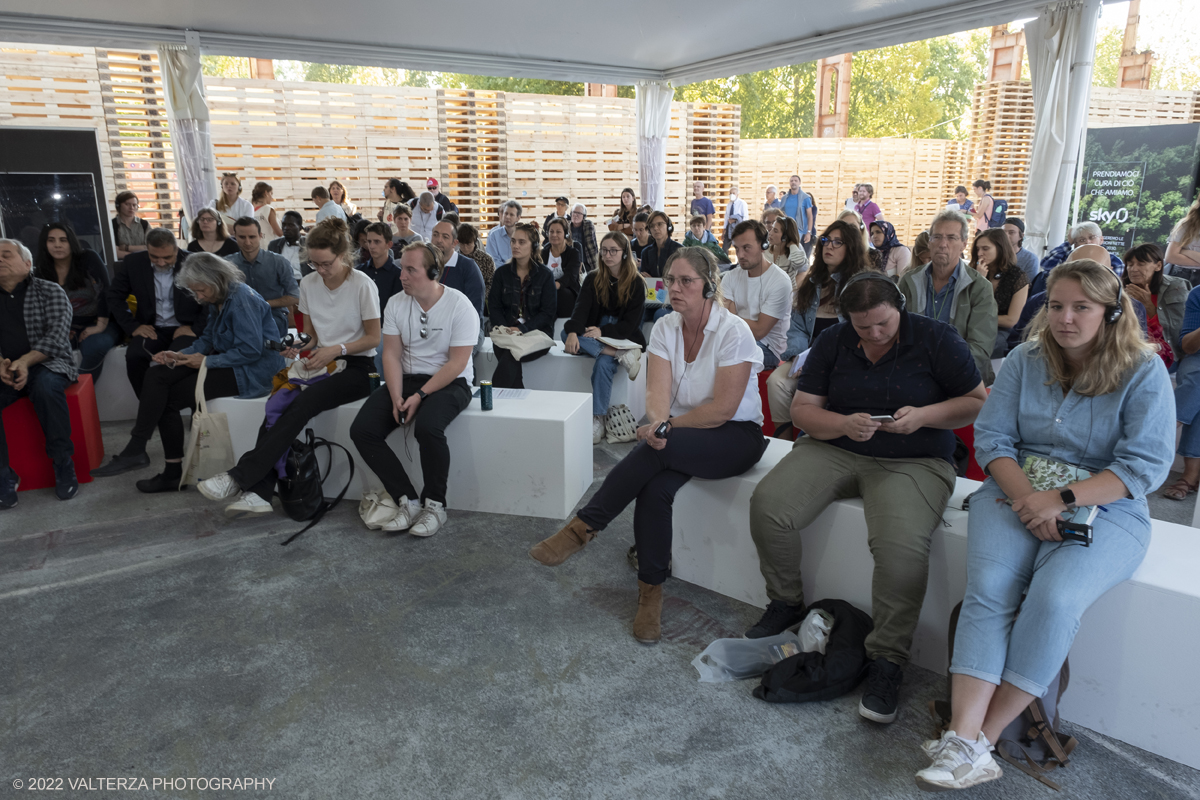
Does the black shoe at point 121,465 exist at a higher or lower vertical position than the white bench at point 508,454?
lower

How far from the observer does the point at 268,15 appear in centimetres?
753

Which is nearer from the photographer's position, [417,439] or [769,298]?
[417,439]

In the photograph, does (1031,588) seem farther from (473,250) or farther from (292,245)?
(292,245)

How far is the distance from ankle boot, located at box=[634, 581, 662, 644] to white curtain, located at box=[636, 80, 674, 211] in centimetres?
959

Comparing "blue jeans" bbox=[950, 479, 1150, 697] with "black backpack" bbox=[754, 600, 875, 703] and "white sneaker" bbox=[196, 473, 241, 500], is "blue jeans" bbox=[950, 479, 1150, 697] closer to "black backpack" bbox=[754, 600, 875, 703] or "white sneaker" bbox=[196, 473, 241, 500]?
"black backpack" bbox=[754, 600, 875, 703]

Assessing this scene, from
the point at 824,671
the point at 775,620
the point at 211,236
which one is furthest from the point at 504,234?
the point at 824,671

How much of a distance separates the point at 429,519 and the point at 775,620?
5.41 feet

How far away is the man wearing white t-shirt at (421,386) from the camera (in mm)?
3496

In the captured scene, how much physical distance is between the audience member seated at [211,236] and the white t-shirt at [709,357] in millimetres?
4216

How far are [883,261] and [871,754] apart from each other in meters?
4.16

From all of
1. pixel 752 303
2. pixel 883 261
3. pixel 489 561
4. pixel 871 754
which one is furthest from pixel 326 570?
pixel 883 261

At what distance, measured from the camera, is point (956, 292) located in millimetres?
3500

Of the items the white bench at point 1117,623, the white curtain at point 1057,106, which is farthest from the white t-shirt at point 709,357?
the white curtain at point 1057,106

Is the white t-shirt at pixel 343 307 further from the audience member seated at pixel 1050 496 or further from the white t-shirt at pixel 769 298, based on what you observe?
the audience member seated at pixel 1050 496
